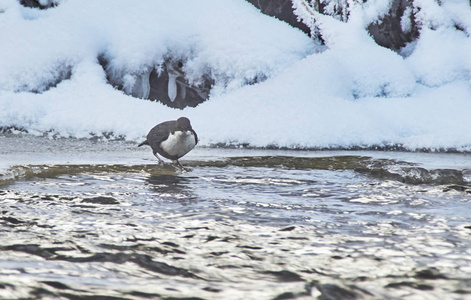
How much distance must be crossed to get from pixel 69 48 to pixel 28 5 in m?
1.81

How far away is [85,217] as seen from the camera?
2.80m

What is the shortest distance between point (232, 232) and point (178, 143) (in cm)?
266

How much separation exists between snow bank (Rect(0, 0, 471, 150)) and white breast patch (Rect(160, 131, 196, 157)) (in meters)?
1.18

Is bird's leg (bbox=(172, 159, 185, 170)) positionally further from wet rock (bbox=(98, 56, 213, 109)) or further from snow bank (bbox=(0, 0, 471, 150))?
wet rock (bbox=(98, 56, 213, 109))

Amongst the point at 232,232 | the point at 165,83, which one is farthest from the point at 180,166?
the point at 165,83

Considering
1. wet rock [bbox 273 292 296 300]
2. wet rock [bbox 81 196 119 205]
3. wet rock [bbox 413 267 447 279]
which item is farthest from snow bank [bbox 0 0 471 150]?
wet rock [bbox 273 292 296 300]

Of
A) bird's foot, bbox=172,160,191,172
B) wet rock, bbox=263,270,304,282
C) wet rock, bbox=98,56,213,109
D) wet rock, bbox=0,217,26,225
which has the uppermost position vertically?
wet rock, bbox=98,56,213,109

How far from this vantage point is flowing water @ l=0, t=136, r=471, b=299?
1816 mm

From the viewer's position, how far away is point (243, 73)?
769 cm

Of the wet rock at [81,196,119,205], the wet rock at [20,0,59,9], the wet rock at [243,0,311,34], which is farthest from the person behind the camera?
the wet rock at [20,0,59,9]

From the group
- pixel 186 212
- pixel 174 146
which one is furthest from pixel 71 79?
pixel 186 212

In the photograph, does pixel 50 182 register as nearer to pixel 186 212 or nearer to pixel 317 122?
pixel 186 212

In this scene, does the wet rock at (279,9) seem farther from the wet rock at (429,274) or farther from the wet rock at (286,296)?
the wet rock at (286,296)

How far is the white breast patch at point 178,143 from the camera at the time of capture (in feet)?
16.9
